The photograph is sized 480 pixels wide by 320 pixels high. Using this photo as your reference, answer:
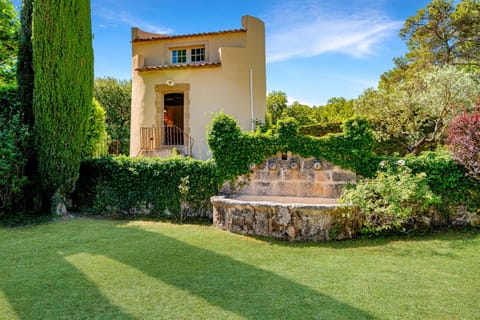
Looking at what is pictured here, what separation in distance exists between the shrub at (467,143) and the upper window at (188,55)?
9.77 meters

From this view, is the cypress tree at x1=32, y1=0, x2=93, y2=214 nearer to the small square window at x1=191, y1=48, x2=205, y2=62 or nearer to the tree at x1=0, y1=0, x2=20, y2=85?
the small square window at x1=191, y1=48, x2=205, y2=62

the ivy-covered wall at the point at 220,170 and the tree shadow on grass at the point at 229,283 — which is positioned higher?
the ivy-covered wall at the point at 220,170

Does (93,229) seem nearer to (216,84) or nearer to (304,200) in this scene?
(304,200)

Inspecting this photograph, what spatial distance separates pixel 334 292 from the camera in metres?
3.33

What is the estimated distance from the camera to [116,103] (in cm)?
2564

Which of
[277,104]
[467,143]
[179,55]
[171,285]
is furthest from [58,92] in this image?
[277,104]

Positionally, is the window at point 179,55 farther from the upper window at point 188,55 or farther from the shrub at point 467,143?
the shrub at point 467,143

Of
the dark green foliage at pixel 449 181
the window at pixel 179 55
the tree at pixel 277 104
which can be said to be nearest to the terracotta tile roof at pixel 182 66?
the window at pixel 179 55

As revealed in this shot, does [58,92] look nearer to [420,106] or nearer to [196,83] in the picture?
[196,83]

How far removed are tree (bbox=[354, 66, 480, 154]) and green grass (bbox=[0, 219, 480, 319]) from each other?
631 centimetres

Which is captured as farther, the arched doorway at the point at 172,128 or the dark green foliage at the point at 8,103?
the arched doorway at the point at 172,128

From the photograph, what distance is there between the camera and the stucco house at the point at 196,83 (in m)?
12.4

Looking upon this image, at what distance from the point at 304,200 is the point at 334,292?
380 centimetres

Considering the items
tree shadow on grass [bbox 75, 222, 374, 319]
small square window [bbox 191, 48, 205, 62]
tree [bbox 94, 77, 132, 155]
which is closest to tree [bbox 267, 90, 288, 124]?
tree [bbox 94, 77, 132, 155]
